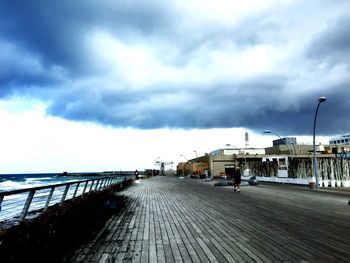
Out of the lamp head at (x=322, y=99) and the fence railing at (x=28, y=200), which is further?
the lamp head at (x=322, y=99)

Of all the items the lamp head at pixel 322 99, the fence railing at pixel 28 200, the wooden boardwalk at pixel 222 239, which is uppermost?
the lamp head at pixel 322 99

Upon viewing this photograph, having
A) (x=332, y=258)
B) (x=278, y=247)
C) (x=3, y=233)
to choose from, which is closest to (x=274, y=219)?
(x=278, y=247)

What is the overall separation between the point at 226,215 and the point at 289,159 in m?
29.8

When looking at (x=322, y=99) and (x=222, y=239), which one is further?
(x=322, y=99)

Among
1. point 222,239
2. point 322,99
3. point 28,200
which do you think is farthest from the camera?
point 322,99

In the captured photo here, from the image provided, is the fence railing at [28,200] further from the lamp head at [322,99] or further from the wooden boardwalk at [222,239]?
the lamp head at [322,99]

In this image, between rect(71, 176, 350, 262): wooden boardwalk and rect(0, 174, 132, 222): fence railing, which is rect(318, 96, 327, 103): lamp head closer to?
rect(71, 176, 350, 262): wooden boardwalk

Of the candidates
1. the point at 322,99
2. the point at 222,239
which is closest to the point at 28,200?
→ the point at 222,239

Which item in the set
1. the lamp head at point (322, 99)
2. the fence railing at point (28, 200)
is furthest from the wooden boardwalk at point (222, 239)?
the lamp head at point (322, 99)

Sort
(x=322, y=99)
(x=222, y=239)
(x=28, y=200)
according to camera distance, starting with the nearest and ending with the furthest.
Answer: (x=28, y=200), (x=222, y=239), (x=322, y=99)

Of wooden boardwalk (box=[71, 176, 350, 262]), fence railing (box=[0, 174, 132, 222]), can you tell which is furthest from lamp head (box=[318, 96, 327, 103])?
fence railing (box=[0, 174, 132, 222])

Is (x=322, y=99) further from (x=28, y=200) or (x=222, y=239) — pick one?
(x=28, y=200)

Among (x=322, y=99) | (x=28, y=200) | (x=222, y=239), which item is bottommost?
(x=222, y=239)

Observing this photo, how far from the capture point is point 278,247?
6.77 m
